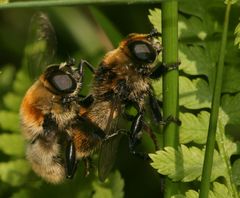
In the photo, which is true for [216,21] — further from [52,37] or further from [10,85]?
[10,85]

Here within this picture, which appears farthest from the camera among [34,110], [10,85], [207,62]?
[10,85]

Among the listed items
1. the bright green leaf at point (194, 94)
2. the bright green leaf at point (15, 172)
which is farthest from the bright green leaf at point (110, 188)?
the bright green leaf at point (194, 94)

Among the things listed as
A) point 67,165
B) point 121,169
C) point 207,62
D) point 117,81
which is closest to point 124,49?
point 117,81

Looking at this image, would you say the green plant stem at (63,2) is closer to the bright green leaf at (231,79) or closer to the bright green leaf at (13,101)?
the bright green leaf at (231,79)

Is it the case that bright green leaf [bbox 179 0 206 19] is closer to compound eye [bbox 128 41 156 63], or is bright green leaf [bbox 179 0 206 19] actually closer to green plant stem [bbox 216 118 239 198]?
compound eye [bbox 128 41 156 63]

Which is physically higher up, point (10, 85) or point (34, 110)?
point (10, 85)

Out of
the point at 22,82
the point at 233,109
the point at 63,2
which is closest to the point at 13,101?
the point at 22,82
